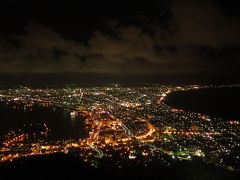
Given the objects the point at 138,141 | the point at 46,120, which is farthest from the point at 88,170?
the point at 46,120

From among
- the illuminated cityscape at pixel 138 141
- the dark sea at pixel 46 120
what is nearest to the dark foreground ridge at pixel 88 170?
the illuminated cityscape at pixel 138 141

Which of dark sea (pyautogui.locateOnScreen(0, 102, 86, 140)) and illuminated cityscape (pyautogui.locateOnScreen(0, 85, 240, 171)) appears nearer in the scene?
illuminated cityscape (pyautogui.locateOnScreen(0, 85, 240, 171))

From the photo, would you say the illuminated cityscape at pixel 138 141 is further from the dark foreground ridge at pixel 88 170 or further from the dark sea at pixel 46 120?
the dark foreground ridge at pixel 88 170

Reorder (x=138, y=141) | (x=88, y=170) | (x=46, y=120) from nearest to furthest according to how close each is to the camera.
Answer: (x=88, y=170) → (x=138, y=141) → (x=46, y=120)

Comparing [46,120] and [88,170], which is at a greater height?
[88,170]

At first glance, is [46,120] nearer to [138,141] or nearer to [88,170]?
[138,141]

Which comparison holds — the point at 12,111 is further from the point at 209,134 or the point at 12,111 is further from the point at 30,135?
the point at 209,134

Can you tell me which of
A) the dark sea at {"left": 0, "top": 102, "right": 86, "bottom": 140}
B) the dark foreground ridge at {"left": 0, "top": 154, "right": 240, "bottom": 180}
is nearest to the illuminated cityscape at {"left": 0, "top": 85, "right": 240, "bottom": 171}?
the dark sea at {"left": 0, "top": 102, "right": 86, "bottom": 140}

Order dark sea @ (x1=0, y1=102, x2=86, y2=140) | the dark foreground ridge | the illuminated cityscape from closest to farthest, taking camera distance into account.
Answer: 1. the dark foreground ridge
2. the illuminated cityscape
3. dark sea @ (x1=0, y1=102, x2=86, y2=140)

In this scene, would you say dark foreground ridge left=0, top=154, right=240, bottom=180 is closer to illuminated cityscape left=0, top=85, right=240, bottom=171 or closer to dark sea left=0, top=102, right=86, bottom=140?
illuminated cityscape left=0, top=85, right=240, bottom=171
